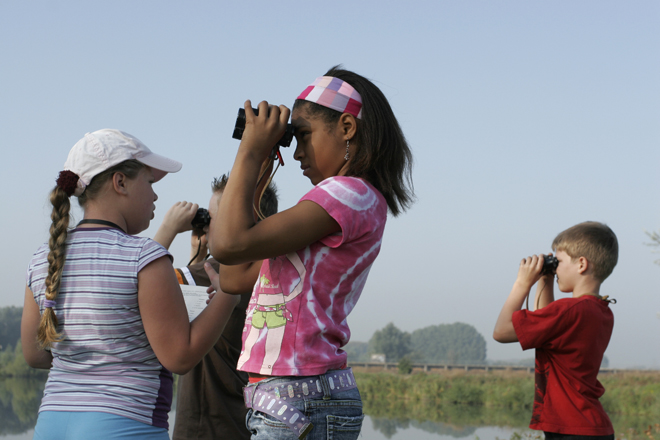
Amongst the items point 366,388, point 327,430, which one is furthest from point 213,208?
point 366,388

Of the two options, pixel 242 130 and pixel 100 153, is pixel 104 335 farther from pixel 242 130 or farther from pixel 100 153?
pixel 242 130

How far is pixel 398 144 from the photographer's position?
1776 millimetres

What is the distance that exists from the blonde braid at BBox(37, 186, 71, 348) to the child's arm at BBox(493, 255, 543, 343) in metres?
2.03

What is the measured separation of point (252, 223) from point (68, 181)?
64 centimetres

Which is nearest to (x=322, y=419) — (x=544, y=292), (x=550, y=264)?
(x=550, y=264)

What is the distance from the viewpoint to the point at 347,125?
1689 mm

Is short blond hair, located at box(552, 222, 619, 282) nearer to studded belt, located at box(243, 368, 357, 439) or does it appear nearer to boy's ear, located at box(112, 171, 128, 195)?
studded belt, located at box(243, 368, 357, 439)

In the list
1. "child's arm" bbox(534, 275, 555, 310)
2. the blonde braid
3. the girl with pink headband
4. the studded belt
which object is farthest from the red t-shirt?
the blonde braid

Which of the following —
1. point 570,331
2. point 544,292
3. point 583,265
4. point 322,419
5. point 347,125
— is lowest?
point 322,419

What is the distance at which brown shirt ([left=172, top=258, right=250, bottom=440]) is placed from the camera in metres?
2.67

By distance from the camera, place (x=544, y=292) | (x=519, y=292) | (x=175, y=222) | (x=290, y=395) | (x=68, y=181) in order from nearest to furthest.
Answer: (x=290, y=395)
(x=68, y=181)
(x=175, y=222)
(x=519, y=292)
(x=544, y=292)

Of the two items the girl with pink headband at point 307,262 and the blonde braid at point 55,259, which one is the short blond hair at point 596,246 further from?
the blonde braid at point 55,259

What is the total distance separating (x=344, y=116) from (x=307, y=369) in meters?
0.75

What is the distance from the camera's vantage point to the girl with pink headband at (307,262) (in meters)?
1.42
